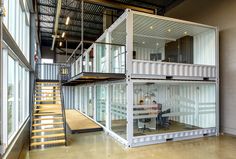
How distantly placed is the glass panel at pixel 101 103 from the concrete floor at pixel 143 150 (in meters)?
1.71

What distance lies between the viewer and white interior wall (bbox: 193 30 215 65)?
751 cm

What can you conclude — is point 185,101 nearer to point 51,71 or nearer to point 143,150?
point 143,150

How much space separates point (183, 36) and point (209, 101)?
126 inches

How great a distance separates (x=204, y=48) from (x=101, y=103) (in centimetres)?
519

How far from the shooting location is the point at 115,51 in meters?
7.66

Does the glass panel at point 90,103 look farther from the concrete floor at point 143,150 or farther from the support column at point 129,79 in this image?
the support column at point 129,79

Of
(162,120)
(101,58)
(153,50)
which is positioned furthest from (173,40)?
(162,120)

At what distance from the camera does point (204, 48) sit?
796cm

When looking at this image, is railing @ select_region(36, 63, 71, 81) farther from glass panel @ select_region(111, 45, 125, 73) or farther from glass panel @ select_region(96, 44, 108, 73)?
glass panel @ select_region(111, 45, 125, 73)

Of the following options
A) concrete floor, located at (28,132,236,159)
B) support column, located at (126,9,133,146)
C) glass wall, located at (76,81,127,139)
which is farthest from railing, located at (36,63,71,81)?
support column, located at (126,9,133,146)

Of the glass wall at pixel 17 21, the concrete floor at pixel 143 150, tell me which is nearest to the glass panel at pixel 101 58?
the glass wall at pixel 17 21

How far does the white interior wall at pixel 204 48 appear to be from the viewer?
7508 millimetres

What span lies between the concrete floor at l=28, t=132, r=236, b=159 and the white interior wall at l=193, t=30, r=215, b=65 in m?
3.24

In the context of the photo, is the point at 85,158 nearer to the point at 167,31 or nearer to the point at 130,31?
the point at 130,31
